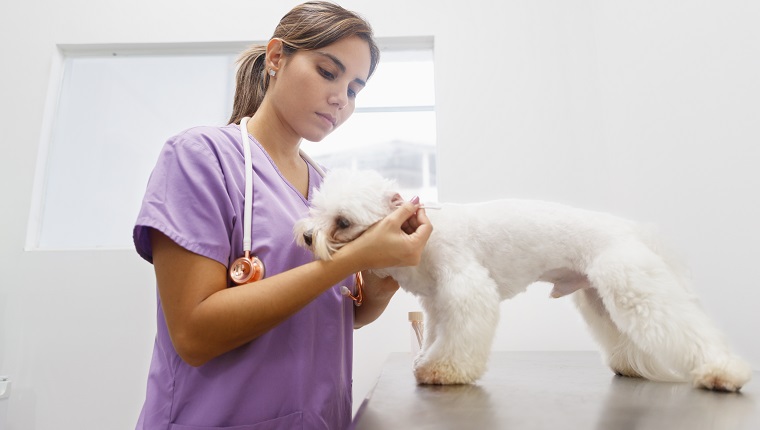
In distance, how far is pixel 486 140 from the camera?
213 cm

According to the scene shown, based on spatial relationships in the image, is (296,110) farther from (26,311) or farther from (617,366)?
(26,311)

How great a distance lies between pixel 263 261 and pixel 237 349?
16 cm

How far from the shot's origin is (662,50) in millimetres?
1739

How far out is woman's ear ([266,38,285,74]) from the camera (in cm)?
103

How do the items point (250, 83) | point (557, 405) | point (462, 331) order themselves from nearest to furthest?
point (557, 405), point (462, 331), point (250, 83)

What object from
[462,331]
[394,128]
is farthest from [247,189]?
[394,128]

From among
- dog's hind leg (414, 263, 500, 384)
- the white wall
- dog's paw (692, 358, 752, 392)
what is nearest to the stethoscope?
dog's hind leg (414, 263, 500, 384)

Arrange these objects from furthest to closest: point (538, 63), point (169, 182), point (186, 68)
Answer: point (186, 68) → point (538, 63) → point (169, 182)

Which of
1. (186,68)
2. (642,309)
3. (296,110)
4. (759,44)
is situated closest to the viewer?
(642,309)

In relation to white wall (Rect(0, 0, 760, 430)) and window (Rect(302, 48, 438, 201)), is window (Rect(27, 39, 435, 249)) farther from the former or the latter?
white wall (Rect(0, 0, 760, 430))

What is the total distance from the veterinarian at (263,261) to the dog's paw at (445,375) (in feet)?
0.60

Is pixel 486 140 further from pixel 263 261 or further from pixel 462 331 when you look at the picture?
pixel 263 261

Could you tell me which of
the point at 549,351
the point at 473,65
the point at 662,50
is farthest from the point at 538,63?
the point at 549,351

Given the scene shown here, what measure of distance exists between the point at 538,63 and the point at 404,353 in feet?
4.97
